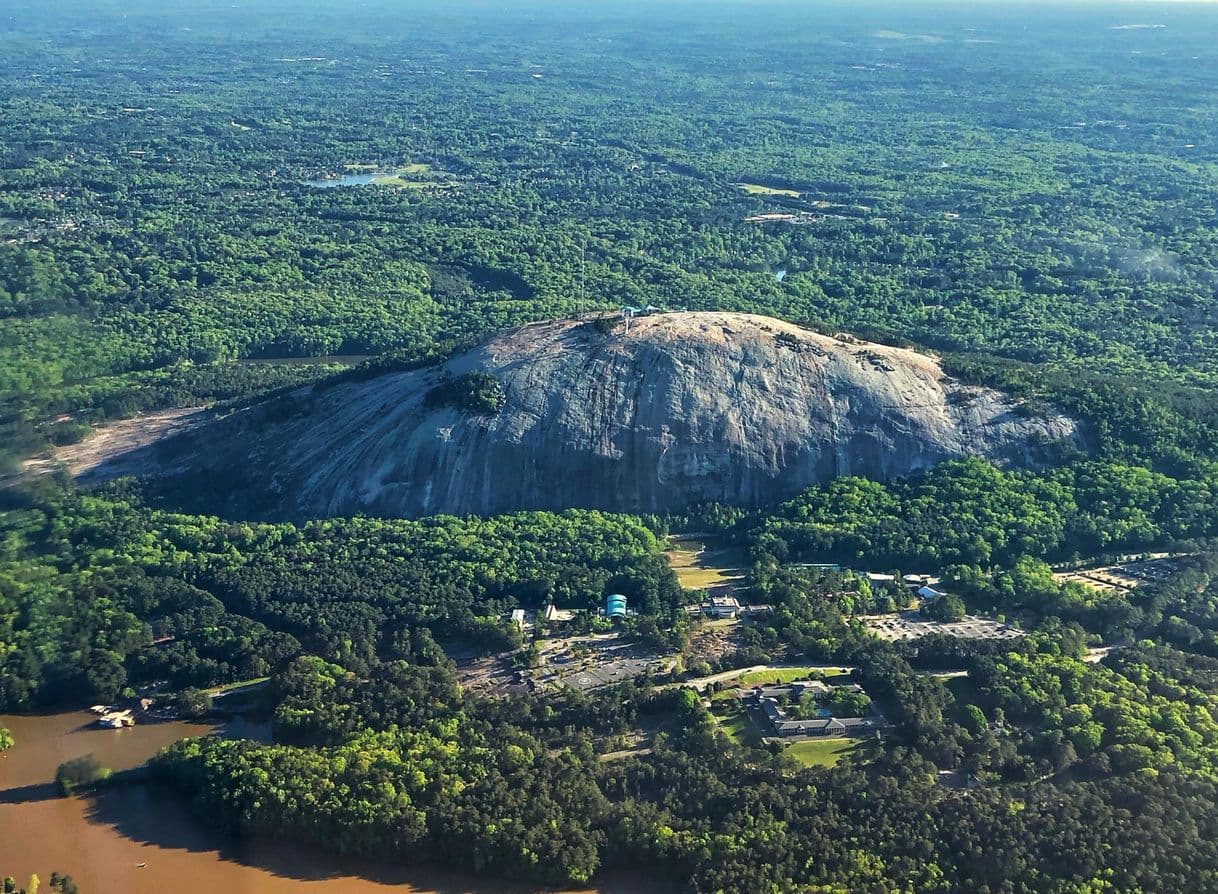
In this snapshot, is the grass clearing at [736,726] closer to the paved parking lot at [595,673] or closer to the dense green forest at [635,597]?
the dense green forest at [635,597]

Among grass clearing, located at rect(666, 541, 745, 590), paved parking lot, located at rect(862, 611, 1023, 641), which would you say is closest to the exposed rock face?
grass clearing, located at rect(666, 541, 745, 590)

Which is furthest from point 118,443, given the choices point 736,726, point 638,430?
point 736,726

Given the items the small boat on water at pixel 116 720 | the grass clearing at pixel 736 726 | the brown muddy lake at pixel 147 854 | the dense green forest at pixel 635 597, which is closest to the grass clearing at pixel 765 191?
the dense green forest at pixel 635 597

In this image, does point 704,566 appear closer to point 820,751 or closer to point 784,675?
point 784,675

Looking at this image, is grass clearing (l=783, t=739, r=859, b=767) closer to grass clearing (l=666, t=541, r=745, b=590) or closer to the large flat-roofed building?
the large flat-roofed building

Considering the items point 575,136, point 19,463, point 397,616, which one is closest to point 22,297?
point 19,463

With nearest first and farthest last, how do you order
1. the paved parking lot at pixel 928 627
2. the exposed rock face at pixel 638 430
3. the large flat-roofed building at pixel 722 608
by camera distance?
the paved parking lot at pixel 928 627, the large flat-roofed building at pixel 722 608, the exposed rock face at pixel 638 430
